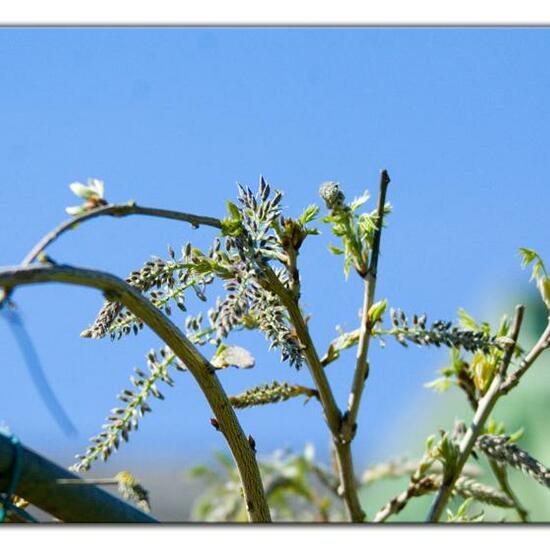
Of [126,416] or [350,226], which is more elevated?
[350,226]

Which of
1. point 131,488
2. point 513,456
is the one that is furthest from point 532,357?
point 131,488

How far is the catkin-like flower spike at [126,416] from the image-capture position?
2.12 feet

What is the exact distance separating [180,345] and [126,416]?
11 centimetres

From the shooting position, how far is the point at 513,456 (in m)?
0.78

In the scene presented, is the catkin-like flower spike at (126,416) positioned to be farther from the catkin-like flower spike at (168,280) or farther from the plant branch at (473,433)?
the plant branch at (473,433)

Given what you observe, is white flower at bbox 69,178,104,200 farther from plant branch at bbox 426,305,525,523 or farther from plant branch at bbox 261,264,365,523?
plant branch at bbox 426,305,525,523

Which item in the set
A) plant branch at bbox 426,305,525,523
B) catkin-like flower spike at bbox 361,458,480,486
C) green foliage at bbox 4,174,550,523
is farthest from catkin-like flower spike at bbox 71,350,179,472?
catkin-like flower spike at bbox 361,458,480,486

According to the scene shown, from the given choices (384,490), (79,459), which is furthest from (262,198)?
(384,490)

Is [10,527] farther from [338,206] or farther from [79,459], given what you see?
[338,206]

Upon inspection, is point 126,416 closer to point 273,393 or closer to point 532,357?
point 273,393

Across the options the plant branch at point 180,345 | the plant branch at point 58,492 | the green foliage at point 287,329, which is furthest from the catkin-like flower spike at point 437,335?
the plant branch at point 58,492

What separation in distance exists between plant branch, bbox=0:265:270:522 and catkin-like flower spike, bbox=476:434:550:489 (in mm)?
203

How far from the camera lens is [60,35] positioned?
1725 mm

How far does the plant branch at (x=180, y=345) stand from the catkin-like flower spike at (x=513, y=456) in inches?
8.0
